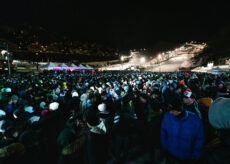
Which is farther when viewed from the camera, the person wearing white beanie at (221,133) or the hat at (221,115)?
the hat at (221,115)

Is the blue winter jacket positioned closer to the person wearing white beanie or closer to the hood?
the person wearing white beanie

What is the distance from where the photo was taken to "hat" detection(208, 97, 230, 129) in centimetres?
130

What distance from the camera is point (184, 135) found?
7.23 feet

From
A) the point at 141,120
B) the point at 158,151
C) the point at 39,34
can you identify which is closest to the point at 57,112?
the point at 141,120

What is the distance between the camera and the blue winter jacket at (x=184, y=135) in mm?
2113

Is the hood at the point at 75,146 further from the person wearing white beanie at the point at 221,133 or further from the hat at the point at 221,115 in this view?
the hat at the point at 221,115

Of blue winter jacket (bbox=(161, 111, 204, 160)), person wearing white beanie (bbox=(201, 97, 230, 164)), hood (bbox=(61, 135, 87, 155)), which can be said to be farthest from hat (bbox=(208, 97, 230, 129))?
hood (bbox=(61, 135, 87, 155))

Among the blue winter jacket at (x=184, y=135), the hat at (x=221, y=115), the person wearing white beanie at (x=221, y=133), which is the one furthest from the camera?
the blue winter jacket at (x=184, y=135)

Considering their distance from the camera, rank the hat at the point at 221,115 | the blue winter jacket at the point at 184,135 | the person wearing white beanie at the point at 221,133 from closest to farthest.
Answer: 1. the person wearing white beanie at the point at 221,133
2. the hat at the point at 221,115
3. the blue winter jacket at the point at 184,135

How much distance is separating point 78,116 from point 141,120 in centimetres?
216

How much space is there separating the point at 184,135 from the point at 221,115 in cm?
106

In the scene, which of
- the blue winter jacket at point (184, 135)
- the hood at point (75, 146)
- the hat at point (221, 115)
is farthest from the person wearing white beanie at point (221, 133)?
→ the hood at point (75, 146)

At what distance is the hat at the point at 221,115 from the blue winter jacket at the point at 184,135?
30.7 inches

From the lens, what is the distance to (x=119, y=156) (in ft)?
11.1
